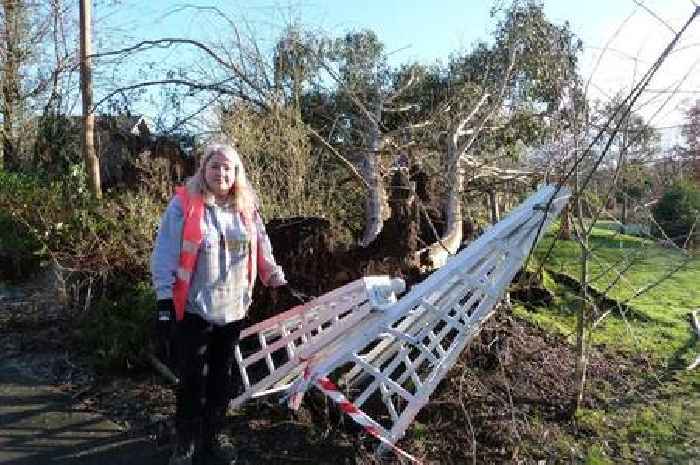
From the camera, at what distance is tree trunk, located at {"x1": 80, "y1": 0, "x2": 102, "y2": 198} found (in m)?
7.60

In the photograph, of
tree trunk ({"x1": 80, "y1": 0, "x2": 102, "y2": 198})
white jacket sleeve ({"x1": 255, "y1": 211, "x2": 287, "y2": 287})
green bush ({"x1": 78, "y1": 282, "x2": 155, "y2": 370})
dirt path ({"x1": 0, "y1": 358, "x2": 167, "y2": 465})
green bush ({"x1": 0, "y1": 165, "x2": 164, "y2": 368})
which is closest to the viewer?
dirt path ({"x1": 0, "y1": 358, "x2": 167, "y2": 465})

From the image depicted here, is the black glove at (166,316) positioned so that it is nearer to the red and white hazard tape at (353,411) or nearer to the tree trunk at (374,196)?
the red and white hazard tape at (353,411)

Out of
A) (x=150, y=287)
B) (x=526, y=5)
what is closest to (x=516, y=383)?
(x=150, y=287)

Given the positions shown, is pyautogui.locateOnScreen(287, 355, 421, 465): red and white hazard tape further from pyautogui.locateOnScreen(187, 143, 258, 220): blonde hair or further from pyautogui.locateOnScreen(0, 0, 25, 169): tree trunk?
pyautogui.locateOnScreen(0, 0, 25, 169): tree trunk

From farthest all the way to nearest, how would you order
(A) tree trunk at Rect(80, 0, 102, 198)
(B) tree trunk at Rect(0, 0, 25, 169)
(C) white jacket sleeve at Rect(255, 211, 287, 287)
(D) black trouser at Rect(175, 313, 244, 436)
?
(B) tree trunk at Rect(0, 0, 25, 169)
(A) tree trunk at Rect(80, 0, 102, 198)
(C) white jacket sleeve at Rect(255, 211, 287, 287)
(D) black trouser at Rect(175, 313, 244, 436)

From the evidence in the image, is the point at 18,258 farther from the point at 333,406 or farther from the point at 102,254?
the point at 333,406

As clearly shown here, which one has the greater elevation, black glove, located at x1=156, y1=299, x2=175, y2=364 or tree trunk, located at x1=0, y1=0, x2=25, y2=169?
tree trunk, located at x1=0, y1=0, x2=25, y2=169

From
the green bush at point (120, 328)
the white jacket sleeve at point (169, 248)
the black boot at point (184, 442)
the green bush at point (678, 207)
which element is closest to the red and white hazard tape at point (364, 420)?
the black boot at point (184, 442)

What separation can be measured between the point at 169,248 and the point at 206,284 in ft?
0.82

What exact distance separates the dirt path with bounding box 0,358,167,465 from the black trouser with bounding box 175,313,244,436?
0.35 m

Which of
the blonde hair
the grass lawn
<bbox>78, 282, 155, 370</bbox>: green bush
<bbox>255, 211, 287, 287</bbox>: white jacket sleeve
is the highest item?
the blonde hair

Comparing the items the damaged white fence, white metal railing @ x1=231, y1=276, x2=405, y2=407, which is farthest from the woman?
the damaged white fence

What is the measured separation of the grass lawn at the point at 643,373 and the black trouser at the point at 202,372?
203 cm

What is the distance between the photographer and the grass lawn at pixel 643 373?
4.09m
